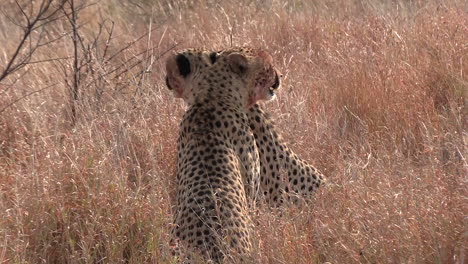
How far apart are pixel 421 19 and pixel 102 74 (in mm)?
2020

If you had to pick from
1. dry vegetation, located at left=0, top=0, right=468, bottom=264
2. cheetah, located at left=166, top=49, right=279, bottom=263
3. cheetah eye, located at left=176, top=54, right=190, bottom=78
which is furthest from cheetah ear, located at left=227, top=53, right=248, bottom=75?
dry vegetation, located at left=0, top=0, right=468, bottom=264

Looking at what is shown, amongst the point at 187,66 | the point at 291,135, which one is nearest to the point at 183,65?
the point at 187,66

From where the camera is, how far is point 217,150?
381cm

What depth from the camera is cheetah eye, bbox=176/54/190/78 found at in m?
4.04

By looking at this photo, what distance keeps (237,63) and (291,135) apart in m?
0.83

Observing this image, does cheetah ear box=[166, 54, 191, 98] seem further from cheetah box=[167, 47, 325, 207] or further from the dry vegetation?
the dry vegetation

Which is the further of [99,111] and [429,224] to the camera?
[99,111]

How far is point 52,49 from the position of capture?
6.86 metres

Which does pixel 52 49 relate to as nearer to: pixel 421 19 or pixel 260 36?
pixel 260 36

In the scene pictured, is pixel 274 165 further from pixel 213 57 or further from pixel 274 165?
pixel 213 57

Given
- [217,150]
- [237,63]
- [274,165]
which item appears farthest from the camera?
[274,165]

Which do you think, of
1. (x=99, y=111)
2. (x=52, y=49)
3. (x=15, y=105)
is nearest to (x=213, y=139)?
(x=99, y=111)

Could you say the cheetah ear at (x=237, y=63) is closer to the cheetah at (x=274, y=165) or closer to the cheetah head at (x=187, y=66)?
the cheetah head at (x=187, y=66)

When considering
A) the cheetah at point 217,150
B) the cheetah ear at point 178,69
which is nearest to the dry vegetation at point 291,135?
the cheetah at point 217,150
